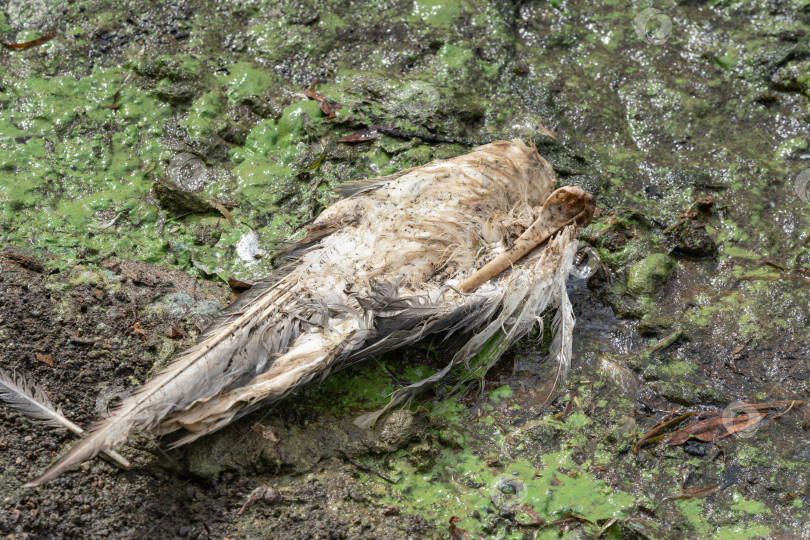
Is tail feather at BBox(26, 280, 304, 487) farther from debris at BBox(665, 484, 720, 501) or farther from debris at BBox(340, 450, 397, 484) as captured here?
debris at BBox(665, 484, 720, 501)

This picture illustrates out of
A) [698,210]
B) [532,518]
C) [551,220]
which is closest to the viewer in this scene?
[532,518]

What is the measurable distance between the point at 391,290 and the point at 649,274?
1733 mm

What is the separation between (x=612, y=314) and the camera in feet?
13.1

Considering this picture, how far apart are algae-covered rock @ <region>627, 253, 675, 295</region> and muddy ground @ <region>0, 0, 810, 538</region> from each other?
0.05 ft

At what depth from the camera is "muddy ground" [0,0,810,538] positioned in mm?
2939

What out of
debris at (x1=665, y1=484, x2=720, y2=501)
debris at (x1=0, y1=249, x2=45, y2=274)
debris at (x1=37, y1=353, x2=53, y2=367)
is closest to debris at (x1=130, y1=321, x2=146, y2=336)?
debris at (x1=37, y1=353, x2=53, y2=367)

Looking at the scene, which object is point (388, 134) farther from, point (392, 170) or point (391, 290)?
point (391, 290)

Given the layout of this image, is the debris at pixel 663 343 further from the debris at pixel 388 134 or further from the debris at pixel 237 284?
the debris at pixel 237 284

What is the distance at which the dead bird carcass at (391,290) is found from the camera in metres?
2.85

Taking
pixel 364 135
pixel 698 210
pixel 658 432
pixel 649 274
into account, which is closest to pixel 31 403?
pixel 364 135

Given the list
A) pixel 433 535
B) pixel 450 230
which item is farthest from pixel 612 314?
pixel 433 535

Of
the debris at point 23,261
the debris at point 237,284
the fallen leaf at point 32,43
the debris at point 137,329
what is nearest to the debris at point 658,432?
the debris at point 237,284

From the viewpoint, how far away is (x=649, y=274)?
13.4 ft

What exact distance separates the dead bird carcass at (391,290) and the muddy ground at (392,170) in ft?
0.73
